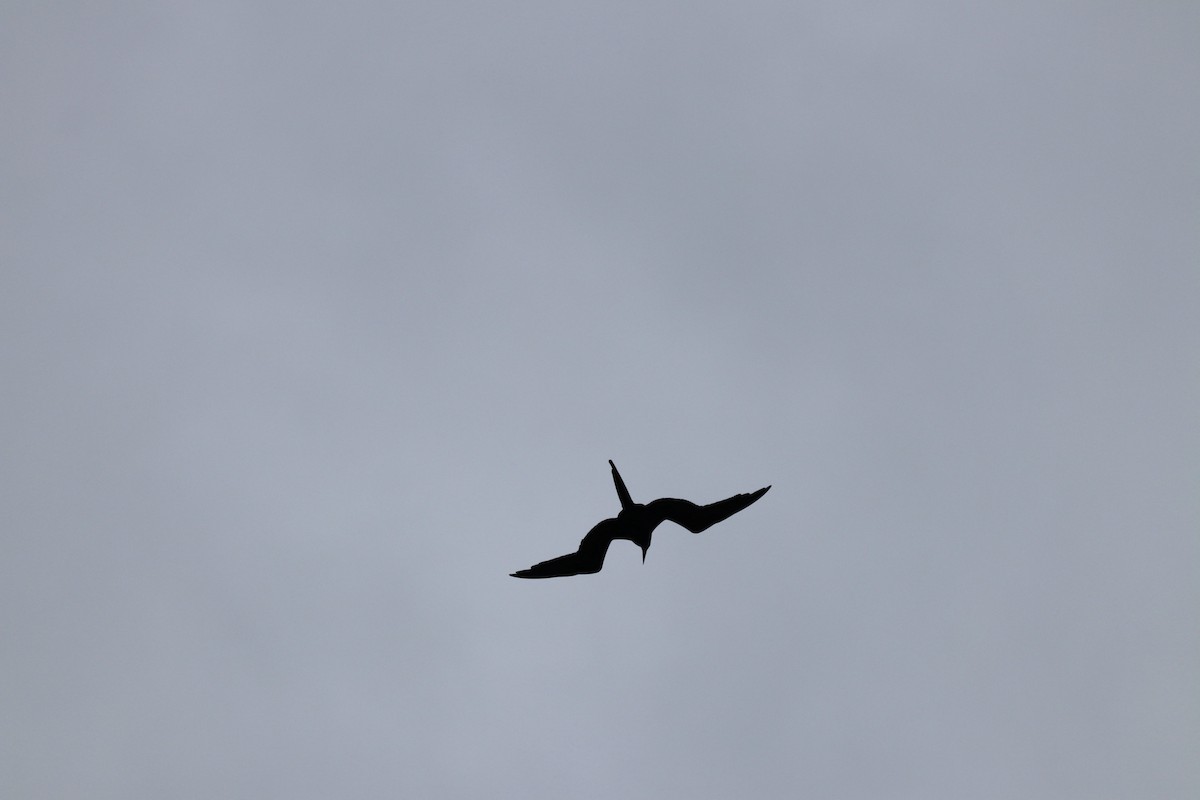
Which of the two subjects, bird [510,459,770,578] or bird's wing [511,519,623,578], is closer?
bird [510,459,770,578]

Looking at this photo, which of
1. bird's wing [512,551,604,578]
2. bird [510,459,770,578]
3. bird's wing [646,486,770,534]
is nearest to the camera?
bird [510,459,770,578]

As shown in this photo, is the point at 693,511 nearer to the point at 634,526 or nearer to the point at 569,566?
the point at 634,526

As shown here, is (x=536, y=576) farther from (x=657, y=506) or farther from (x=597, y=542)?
(x=657, y=506)

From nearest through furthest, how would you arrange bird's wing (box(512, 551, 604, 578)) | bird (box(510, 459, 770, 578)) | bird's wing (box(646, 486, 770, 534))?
bird (box(510, 459, 770, 578)), bird's wing (box(646, 486, 770, 534)), bird's wing (box(512, 551, 604, 578))

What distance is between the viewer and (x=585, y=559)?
93.0 feet

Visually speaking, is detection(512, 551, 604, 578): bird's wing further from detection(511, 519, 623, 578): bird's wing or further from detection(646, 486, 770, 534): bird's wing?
detection(646, 486, 770, 534): bird's wing

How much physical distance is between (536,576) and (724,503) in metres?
6.41

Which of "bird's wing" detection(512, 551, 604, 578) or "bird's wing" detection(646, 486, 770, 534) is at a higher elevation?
"bird's wing" detection(646, 486, 770, 534)

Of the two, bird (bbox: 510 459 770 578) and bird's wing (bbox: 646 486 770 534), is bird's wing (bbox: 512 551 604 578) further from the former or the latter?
bird's wing (bbox: 646 486 770 534)

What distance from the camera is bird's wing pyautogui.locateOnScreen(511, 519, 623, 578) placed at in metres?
28.1

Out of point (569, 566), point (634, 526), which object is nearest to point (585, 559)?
point (569, 566)

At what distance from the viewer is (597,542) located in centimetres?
2823

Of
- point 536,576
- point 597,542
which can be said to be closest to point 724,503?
point 597,542

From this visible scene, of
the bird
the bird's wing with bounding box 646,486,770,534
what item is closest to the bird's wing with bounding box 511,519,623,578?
the bird
